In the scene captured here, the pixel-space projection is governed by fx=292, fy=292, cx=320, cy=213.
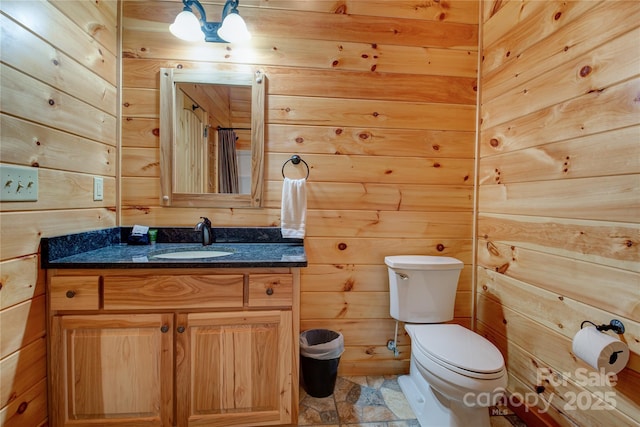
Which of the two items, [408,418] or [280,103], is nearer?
[408,418]

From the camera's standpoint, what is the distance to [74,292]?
1172 mm

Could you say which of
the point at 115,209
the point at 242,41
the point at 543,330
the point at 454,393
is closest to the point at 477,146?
the point at 543,330

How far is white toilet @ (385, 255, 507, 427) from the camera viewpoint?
1.13 meters

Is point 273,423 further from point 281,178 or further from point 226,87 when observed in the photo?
point 226,87

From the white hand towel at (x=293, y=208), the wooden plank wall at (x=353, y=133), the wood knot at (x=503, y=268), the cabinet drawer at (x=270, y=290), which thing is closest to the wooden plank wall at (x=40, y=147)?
the wooden plank wall at (x=353, y=133)

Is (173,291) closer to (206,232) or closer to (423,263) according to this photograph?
(206,232)

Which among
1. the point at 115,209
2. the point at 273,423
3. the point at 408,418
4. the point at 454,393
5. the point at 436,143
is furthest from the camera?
the point at 436,143

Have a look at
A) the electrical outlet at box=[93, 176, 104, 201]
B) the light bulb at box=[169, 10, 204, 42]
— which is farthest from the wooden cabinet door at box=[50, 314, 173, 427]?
the light bulb at box=[169, 10, 204, 42]

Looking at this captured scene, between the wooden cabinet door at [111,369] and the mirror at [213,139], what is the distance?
0.70 meters

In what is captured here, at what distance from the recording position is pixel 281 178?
5.61 feet

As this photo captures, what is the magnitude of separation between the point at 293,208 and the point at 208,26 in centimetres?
107

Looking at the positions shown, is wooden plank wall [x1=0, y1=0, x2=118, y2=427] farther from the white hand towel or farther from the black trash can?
the black trash can

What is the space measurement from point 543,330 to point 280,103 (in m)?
1.75

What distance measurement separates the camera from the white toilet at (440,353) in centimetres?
113
